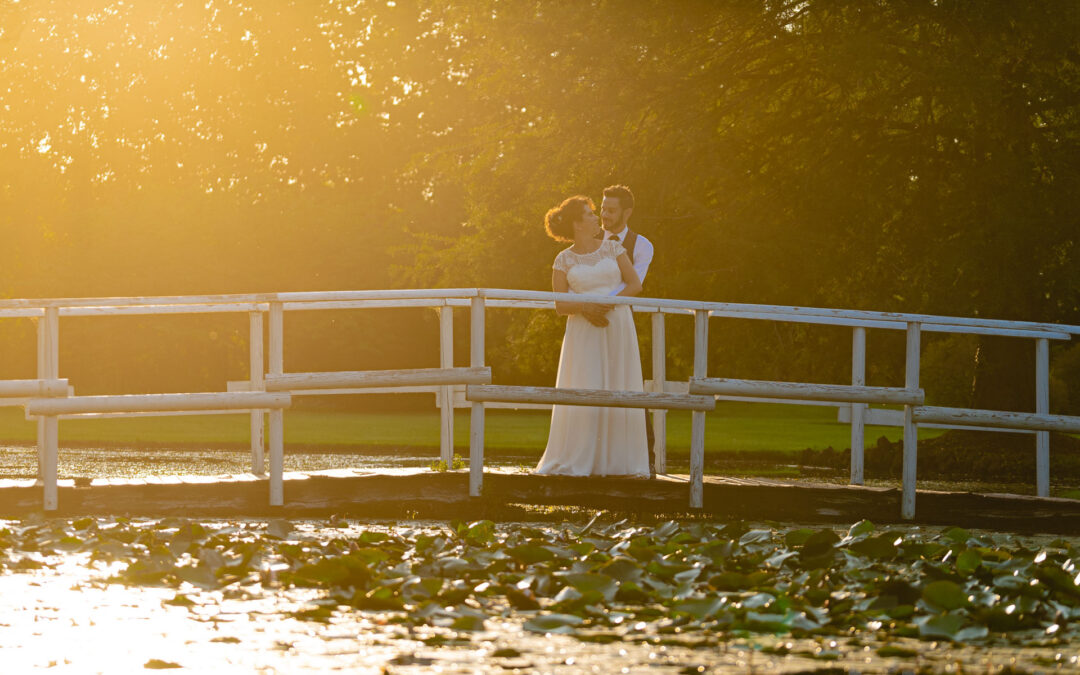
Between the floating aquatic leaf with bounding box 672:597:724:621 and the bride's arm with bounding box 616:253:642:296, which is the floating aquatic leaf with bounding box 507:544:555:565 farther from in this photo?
the bride's arm with bounding box 616:253:642:296

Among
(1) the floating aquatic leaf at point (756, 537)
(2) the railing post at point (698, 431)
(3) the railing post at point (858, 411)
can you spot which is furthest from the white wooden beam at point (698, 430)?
(1) the floating aquatic leaf at point (756, 537)

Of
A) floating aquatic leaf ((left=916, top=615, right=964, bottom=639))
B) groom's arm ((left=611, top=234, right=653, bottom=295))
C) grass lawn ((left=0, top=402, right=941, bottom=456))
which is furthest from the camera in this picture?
grass lawn ((left=0, top=402, right=941, bottom=456))

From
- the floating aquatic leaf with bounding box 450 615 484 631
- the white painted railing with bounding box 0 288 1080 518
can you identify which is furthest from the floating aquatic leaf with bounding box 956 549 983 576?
the white painted railing with bounding box 0 288 1080 518

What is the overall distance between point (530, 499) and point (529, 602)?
4024 mm

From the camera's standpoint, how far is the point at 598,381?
10.3 meters

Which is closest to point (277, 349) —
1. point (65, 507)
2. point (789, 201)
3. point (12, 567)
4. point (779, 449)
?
point (65, 507)

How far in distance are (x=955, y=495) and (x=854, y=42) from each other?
7.23m

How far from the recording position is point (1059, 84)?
17.1m

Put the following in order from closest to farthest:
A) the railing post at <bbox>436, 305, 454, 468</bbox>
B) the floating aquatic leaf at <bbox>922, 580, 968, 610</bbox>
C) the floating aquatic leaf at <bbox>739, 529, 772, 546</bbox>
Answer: the floating aquatic leaf at <bbox>922, 580, 968, 610</bbox>, the floating aquatic leaf at <bbox>739, 529, 772, 546</bbox>, the railing post at <bbox>436, 305, 454, 468</bbox>

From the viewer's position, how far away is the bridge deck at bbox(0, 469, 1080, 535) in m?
9.33

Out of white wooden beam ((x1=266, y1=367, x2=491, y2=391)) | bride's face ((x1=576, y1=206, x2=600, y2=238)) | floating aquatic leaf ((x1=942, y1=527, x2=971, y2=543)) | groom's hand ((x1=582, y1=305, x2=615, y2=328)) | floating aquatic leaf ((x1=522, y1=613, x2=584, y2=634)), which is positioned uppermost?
bride's face ((x1=576, y1=206, x2=600, y2=238))

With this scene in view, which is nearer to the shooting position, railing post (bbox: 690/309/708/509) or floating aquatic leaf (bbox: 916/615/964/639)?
floating aquatic leaf (bbox: 916/615/964/639)

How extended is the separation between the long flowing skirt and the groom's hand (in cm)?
9

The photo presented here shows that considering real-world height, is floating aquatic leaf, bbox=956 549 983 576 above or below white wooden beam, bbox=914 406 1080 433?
below
